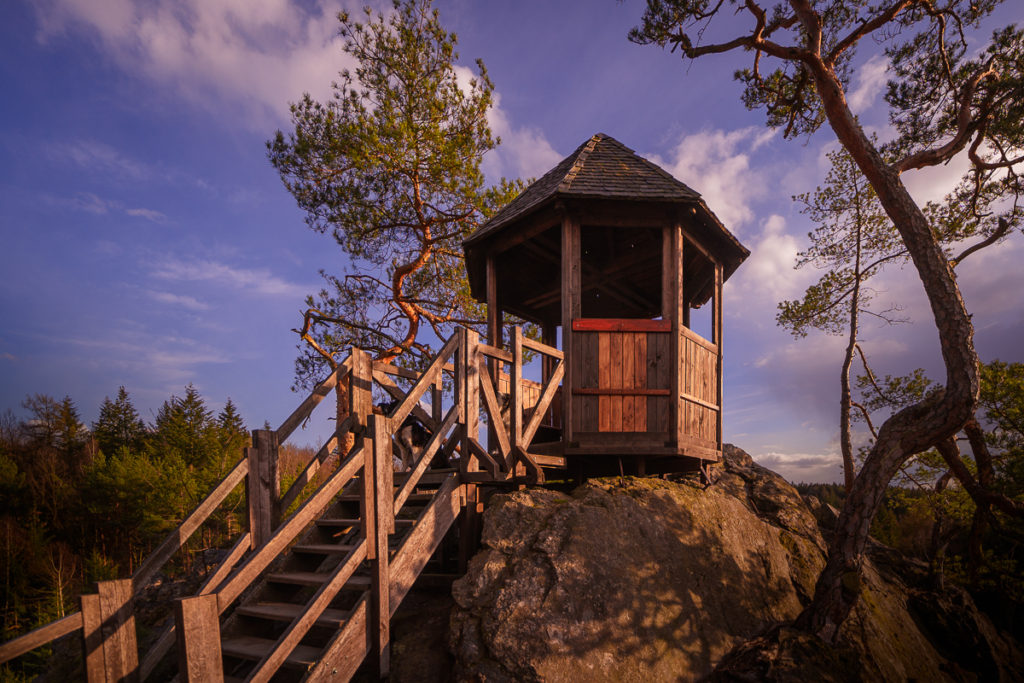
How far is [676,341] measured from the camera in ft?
22.6

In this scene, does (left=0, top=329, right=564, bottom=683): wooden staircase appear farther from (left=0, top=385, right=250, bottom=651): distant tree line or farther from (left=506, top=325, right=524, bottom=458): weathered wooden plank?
(left=0, top=385, right=250, bottom=651): distant tree line

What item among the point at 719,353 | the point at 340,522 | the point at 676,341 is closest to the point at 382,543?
the point at 340,522

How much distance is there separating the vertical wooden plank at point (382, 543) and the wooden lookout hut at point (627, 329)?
8.75 feet

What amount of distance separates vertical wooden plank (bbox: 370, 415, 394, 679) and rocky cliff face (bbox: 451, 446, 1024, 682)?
1.90 feet

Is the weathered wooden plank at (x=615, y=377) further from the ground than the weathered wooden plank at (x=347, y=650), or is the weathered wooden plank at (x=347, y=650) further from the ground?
the weathered wooden plank at (x=615, y=377)

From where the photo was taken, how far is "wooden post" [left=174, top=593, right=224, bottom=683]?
3215 mm

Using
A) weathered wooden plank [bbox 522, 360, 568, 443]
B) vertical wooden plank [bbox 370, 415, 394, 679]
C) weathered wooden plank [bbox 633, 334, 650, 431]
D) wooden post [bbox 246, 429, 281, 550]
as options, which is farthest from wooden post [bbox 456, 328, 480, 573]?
weathered wooden plank [bbox 633, 334, 650, 431]

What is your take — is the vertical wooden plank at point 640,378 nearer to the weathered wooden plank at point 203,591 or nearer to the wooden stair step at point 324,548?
the wooden stair step at point 324,548

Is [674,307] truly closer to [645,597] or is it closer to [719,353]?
[719,353]

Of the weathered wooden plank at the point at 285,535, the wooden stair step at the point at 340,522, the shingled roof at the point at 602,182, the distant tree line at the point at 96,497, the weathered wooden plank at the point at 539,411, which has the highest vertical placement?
the shingled roof at the point at 602,182

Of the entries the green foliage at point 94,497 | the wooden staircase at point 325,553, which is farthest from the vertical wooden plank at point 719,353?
the green foliage at point 94,497

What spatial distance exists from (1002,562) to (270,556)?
35.2ft

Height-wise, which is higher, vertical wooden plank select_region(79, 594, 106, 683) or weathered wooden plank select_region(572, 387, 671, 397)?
weathered wooden plank select_region(572, 387, 671, 397)

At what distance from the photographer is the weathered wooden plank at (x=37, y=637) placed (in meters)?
3.09
